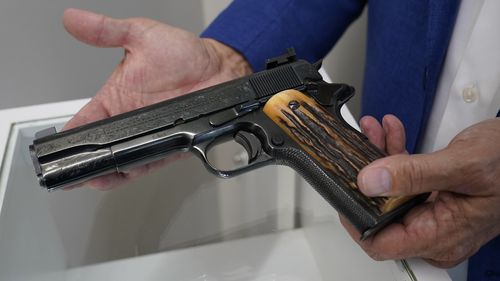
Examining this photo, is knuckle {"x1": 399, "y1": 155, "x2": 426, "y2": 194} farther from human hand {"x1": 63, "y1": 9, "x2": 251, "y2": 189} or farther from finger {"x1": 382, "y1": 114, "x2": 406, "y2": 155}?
human hand {"x1": 63, "y1": 9, "x2": 251, "y2": 189}

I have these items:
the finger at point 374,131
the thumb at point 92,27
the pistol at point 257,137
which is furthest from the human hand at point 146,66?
the finger at point 374,131

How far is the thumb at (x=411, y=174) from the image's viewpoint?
341 mm

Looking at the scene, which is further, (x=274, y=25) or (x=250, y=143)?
(x=274, y=25)

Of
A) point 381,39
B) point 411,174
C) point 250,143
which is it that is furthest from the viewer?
point 381,39

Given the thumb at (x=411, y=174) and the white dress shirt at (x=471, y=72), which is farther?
the white dress shirt at (x=471, y=72)

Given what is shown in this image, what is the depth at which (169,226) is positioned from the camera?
25.7 inches

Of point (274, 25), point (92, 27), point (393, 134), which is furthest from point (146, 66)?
point (393, 134)

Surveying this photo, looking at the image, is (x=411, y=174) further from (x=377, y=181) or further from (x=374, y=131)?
(x=374, y=131)

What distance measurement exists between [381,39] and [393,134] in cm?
17

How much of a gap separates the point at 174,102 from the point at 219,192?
0.26 meters

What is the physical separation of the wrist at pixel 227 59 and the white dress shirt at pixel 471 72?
9.8 inches

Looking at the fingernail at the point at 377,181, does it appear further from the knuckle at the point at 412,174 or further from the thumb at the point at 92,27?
the thumb at the point at 92,27

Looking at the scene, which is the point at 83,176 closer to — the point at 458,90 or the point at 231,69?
the point at 231,69

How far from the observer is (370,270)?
458mm
